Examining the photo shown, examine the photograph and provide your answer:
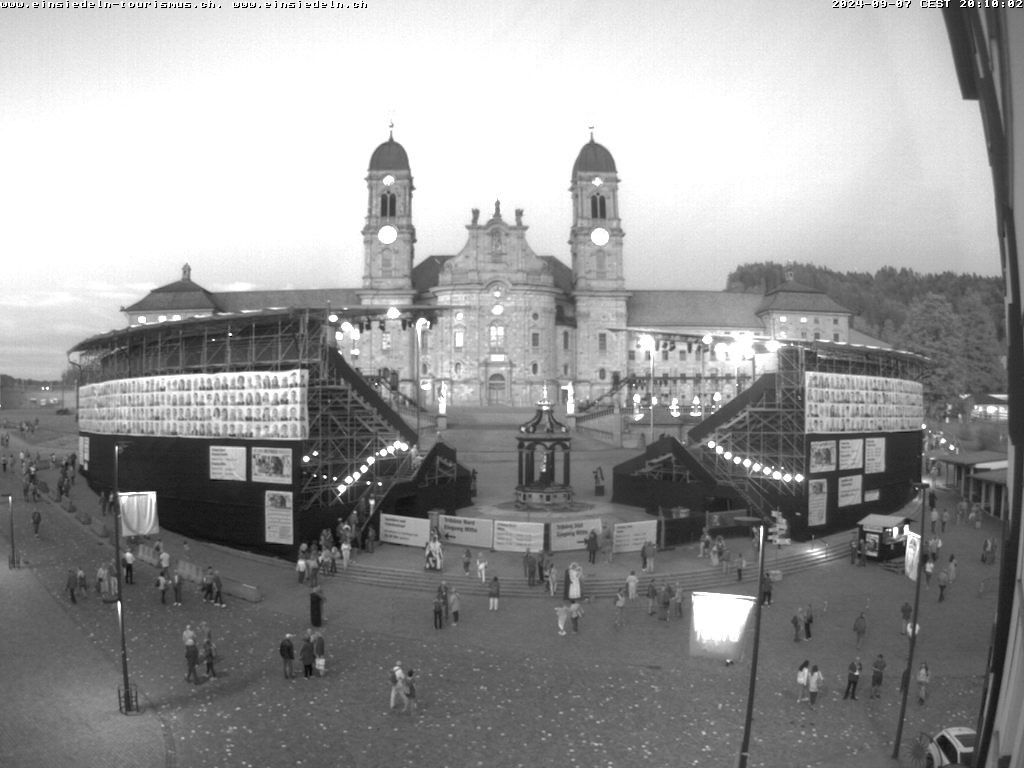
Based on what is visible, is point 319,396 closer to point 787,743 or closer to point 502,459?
point 787,743

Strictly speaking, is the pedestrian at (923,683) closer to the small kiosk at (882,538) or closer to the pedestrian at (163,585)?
the small kiosk at (882,538)

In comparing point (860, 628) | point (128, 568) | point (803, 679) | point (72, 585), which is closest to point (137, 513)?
point (72, 585)

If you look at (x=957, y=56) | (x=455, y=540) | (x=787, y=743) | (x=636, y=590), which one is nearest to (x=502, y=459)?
(x=455, y=540)

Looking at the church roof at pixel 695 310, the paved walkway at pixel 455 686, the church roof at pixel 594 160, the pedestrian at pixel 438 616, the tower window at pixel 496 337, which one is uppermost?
the church roof at pixel 594 160

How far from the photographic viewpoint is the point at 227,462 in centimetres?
3284

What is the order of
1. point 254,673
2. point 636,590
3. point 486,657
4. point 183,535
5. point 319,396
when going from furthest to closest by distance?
point 183,535, point 319,396, point 636,590, point 486,657, point 254,673

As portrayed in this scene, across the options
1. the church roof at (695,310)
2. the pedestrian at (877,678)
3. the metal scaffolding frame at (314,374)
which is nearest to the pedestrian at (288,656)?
the pedestrian at (877,678)

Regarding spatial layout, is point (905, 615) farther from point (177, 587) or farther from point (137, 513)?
point (177, 587)

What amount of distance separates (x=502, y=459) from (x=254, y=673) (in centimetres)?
3690

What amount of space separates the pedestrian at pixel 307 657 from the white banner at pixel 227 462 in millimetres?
14134

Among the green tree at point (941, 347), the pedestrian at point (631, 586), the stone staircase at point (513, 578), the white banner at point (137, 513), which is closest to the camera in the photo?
the white banner at point (137, 513)

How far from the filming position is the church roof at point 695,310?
93894mm

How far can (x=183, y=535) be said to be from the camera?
34.7 meters

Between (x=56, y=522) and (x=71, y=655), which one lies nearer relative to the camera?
(x=71, y=655)
